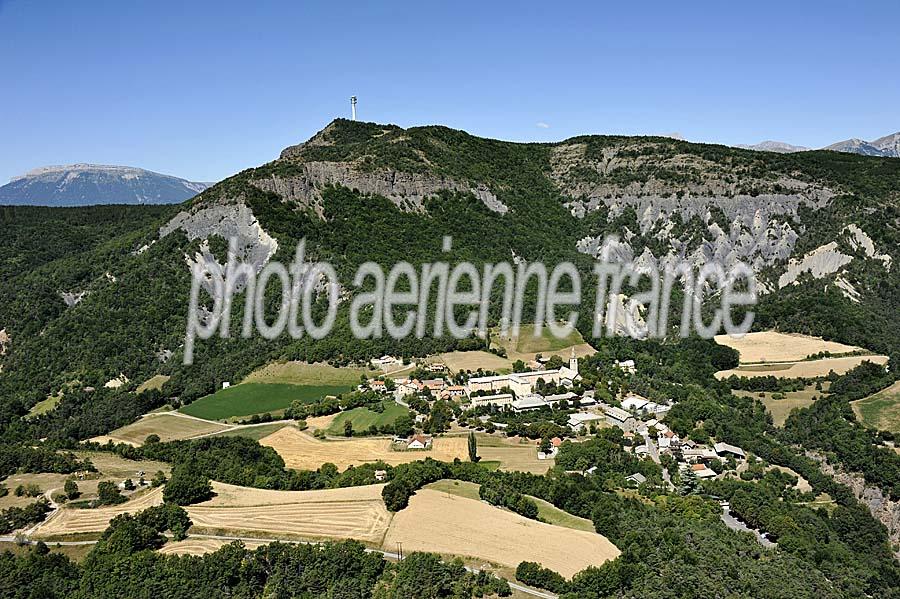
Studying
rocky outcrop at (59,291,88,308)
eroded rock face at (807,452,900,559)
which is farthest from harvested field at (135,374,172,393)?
eroded rock face at (807,452,900,559)

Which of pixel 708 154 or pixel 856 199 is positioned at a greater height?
pixel 708 154

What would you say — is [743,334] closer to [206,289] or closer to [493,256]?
[493,256]

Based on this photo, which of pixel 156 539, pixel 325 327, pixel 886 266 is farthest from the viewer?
pixel 886 266

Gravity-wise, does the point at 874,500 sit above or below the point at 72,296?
below

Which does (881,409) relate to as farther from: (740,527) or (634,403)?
(740,527)

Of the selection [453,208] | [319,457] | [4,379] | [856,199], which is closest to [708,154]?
[856,199]

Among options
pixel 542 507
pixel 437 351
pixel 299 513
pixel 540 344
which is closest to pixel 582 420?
pixel 542 507

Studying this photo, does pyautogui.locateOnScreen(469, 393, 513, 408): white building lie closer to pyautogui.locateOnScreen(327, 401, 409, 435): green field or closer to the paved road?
pyautogui.locateOnScreen(327, 401, 409, 435): green field
